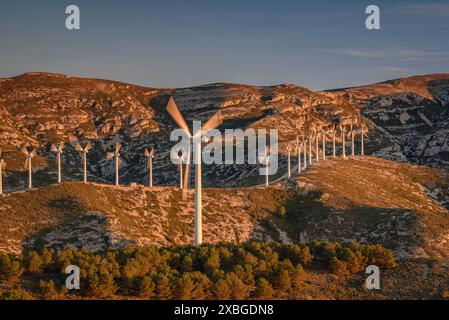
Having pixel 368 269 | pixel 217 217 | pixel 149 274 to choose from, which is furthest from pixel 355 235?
pixel 149 274

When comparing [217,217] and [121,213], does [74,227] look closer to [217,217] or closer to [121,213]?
[121,213]

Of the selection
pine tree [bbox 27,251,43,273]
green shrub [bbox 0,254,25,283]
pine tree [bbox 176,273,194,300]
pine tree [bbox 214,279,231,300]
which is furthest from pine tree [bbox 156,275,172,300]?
green shrub [bbox 0,254,25,283]

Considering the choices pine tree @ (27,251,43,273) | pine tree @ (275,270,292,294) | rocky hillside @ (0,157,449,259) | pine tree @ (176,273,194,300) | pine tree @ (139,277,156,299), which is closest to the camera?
pine tree @ (176,273,194,300)

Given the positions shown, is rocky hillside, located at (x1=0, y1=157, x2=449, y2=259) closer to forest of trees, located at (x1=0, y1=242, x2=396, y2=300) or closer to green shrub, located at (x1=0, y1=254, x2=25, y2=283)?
forest of trees, located at (x1=0, y1=242, x2=396, y2=300)

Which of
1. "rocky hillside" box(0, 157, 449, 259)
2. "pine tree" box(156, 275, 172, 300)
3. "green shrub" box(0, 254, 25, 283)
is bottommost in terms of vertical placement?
"rocky hillside" box(0, 157, 449, 259)

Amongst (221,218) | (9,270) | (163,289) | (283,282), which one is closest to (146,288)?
(163,289)

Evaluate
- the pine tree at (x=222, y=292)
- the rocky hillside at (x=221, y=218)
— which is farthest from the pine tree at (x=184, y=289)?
the rocky hillside at (x=221, y=218)

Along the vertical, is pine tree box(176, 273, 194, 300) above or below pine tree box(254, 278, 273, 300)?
above
